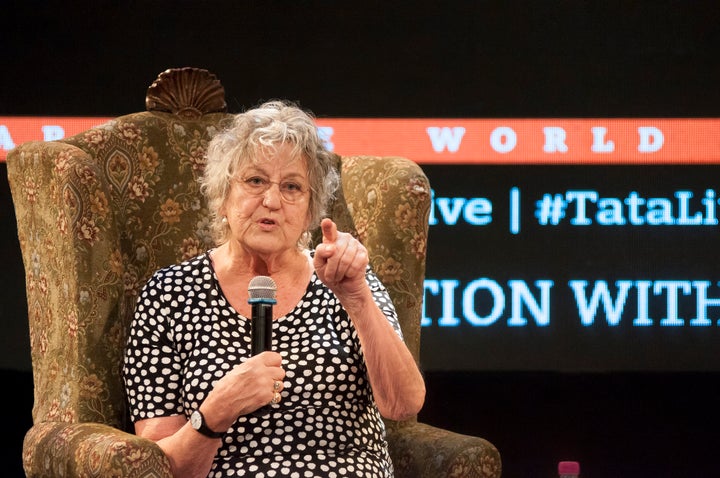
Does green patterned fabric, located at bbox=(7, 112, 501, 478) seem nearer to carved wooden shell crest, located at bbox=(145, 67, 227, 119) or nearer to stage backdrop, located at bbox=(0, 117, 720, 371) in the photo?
carved wooden shell crest, located at bbox=(145, 67, 227, 119)

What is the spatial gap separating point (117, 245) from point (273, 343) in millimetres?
484

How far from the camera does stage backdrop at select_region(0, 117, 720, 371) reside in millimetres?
3939

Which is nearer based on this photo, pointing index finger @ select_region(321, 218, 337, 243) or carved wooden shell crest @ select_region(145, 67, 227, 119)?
pointing index finger @ select_region(321, 218, 337, 243)

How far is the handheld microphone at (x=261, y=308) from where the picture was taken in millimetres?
1968

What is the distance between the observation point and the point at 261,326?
1.98 metres

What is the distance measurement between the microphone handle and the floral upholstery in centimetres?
34

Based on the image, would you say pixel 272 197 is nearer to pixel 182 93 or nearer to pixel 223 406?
pixel 223 406

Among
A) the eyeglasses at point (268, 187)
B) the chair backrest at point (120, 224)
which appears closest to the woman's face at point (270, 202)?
the eyeglasses at point (268, 187)

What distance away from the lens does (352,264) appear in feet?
6.66

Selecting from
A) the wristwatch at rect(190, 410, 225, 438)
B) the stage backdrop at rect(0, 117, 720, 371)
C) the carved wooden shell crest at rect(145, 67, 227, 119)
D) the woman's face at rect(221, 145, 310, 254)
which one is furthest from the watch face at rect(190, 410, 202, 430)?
the stage backdrop at rect(0, 117, 720, 371)

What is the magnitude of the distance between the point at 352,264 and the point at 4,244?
2253 mm

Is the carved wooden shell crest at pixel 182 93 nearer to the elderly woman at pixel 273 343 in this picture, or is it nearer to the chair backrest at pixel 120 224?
the chair backrest at pixel 120 224

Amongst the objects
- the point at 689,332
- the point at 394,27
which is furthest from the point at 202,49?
the point at 689,332

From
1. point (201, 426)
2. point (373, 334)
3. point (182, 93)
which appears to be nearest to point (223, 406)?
point (201, 426)
